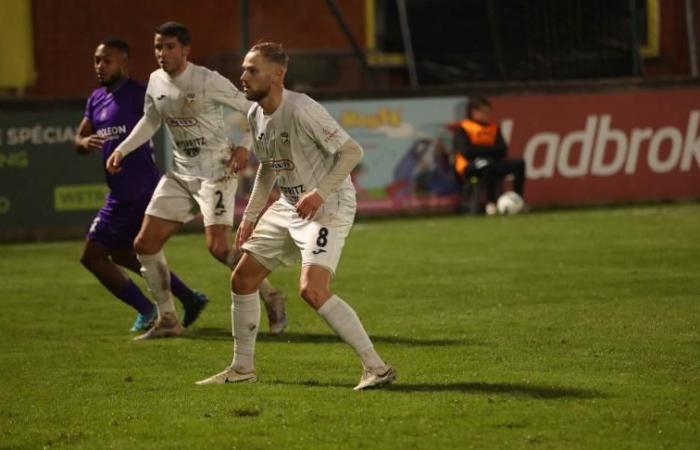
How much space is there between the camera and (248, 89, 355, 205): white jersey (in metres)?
8.62

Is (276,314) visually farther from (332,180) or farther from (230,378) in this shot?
(332,180)

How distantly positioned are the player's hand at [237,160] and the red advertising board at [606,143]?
32.7 ft

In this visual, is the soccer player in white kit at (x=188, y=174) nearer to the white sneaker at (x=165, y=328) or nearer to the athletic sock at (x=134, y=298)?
the white sneaker at (x=165, y=328)

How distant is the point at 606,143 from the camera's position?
21.1 m

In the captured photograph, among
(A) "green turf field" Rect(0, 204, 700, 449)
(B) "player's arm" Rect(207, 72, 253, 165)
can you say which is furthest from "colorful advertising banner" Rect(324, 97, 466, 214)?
(B) "player's arm" Rect(207, 72, 253, 165)

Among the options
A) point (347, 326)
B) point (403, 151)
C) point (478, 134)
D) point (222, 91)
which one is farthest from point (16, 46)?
point (347, 326)

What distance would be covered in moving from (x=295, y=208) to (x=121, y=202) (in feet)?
10.9

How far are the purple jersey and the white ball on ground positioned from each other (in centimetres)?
899

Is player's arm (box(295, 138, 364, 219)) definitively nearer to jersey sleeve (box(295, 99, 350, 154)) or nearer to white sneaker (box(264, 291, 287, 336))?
jersey sleeve (box(295, 99, 350, 154))

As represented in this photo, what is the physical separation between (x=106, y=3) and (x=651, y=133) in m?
9.02

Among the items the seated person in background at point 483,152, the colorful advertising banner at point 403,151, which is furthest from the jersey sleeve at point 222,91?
the seated person in background at point 483,152

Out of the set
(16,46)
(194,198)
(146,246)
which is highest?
(194,198)

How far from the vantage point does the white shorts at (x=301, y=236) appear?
8.61 meters

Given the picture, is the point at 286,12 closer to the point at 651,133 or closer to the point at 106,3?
the point at 106,3
